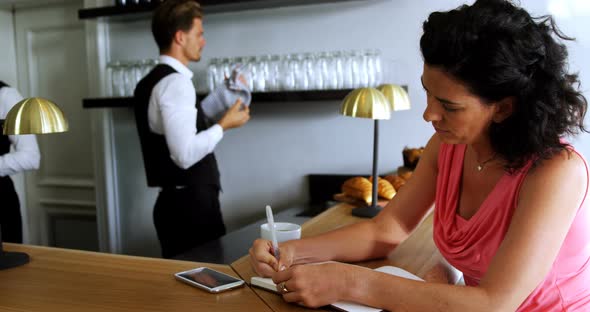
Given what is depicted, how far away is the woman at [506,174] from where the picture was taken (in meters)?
1.02

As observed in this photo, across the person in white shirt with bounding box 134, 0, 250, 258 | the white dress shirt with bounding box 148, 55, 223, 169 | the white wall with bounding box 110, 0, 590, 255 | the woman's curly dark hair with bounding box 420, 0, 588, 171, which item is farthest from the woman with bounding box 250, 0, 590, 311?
the white wall with bounding box 110, 0, 590, 255

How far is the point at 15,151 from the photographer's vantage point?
2.75m

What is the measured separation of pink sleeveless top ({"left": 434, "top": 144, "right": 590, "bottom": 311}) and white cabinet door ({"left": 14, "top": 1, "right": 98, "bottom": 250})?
315 centimetres

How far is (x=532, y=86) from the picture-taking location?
42.1 inches

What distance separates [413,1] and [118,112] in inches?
76.8

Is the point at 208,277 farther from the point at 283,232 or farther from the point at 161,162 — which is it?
the point at 161,162

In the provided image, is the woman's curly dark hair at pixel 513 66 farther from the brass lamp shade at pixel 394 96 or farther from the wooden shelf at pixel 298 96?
the wooden shelf at pixel 298 96

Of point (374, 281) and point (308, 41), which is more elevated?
point (308, 41)

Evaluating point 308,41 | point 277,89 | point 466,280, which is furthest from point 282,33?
point 466,280

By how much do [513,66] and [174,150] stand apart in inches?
68.2

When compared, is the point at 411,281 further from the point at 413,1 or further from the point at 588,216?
the point at 413,1

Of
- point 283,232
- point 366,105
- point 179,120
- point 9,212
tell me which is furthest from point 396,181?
point 9,212

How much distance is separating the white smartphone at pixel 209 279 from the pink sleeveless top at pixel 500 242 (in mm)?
496

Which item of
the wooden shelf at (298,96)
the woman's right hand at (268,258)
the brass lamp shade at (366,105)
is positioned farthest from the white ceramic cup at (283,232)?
the wooden shelf at (298,96)
